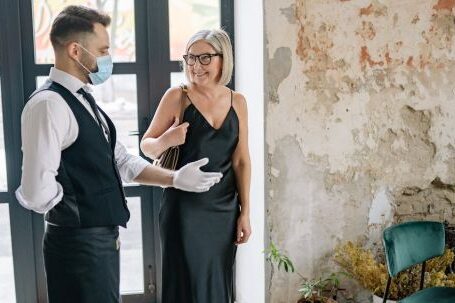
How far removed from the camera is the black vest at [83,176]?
5.57 feet

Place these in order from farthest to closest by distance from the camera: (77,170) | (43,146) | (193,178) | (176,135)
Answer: (176,135)
(193,178)
(77,170)
(43,146)

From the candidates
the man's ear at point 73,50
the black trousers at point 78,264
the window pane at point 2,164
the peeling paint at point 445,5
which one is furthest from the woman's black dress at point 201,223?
the peeling paint at point 445,5

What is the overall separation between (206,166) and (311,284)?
88 cm

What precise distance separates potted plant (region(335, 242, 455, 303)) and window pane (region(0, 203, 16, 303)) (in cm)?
164

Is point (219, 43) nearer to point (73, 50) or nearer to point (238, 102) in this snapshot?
point (238, 102)

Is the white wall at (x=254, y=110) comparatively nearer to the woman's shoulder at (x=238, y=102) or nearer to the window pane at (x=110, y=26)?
the woman's shoulder at (x=238, y=102)

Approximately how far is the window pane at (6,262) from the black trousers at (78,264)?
3.71 ft

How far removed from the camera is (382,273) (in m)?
2.59

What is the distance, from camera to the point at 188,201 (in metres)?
2.21

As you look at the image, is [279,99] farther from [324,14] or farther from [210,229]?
[210,229]

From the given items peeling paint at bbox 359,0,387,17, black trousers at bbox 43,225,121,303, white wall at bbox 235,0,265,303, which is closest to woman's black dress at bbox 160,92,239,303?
white wall at bbox 235,0,265,303

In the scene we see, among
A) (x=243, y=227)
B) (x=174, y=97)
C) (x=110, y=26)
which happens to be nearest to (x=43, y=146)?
(x=174, y=97)

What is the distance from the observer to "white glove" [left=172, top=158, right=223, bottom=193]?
1987 millimetres

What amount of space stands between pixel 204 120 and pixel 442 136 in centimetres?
129
